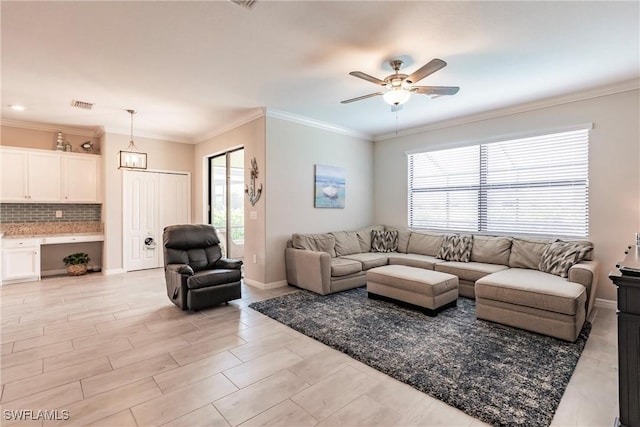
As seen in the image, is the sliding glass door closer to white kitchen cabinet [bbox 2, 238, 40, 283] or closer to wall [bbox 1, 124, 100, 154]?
wall [bbox 1, 124, 100, 154]

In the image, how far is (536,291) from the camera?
10.1 ft

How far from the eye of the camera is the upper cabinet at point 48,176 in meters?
5.30

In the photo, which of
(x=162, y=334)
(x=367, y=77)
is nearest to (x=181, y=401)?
(x=162, y=334)

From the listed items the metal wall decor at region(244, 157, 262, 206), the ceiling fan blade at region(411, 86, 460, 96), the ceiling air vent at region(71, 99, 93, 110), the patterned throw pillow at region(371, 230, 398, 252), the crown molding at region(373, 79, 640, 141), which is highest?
the ceiling air vent at region(71, 99, 93, 110)

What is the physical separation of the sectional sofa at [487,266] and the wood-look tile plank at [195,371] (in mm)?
2034

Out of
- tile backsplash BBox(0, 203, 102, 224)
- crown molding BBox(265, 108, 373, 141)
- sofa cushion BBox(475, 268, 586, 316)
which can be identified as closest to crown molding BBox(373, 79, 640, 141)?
crown molding BBox(265, 108, 373, 141)

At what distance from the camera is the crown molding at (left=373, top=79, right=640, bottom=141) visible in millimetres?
3796

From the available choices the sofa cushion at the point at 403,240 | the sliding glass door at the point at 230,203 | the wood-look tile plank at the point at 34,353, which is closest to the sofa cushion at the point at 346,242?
the sofa cushion at the point at 403,240

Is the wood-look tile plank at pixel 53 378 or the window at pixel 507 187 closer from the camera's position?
the wood-look tile plank at pixel 53 378

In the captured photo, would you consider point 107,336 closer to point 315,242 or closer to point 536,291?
point 315,242

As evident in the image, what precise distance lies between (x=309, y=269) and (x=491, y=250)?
107 inches

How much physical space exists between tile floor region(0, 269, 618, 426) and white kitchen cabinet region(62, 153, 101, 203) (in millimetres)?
2852

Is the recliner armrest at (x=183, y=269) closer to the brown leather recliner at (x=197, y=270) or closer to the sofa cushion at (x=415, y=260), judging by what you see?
the brown leather recliner at (x=197, y=270)

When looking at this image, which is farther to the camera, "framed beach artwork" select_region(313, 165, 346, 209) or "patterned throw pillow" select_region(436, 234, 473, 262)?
"framed beach artwork" select_region(313, 165, 346, 209)
